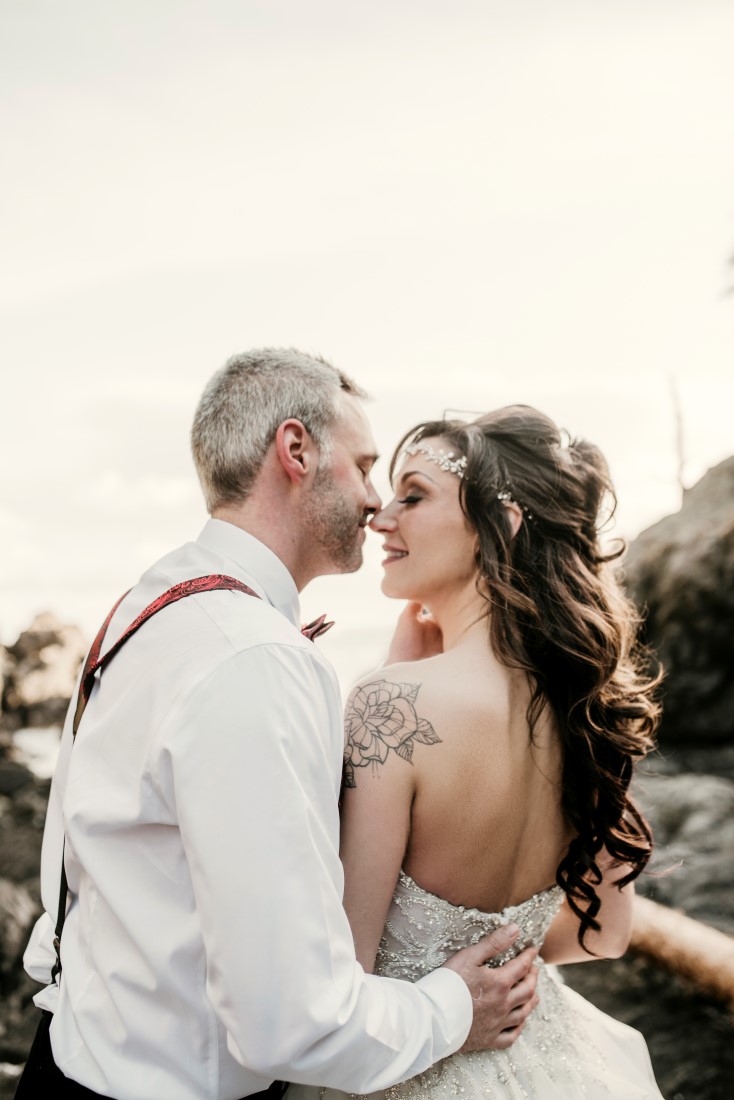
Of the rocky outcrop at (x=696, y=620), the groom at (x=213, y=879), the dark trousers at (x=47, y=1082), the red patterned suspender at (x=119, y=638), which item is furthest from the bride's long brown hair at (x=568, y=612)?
the rocky outcrop at (x=696, y=620)

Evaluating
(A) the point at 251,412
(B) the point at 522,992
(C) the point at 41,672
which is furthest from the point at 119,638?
(C) the point at 41,672

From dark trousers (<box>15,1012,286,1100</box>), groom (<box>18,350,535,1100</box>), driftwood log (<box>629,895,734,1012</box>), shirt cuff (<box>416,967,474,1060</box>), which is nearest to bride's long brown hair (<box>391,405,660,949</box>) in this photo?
shirt cuff (<box>416,967,474,1060</box>)

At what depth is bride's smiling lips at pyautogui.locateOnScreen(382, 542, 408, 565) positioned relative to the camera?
318 cm

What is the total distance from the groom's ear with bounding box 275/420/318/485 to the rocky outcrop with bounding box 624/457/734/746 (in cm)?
834

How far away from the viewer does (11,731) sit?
2481 centimetres

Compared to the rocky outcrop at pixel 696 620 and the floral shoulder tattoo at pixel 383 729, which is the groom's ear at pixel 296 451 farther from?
the rocky outcrop at pixel 696 620

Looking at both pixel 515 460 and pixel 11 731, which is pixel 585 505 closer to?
pixel 515 460

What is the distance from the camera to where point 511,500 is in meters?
3.04

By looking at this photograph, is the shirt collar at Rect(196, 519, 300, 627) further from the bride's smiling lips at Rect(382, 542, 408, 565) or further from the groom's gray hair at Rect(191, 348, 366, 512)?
the bride's smiling lips at Rect(382, 542, 408, 565)

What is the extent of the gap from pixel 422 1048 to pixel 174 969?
1.84 ft

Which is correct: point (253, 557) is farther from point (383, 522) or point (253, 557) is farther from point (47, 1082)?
point (47, 1082)

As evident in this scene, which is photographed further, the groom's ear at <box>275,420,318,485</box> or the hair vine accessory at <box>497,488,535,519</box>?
the hair vine accessory at <box>497,488,535,519</box>

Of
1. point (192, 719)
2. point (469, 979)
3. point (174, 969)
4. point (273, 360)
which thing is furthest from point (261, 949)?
point (273, 360)

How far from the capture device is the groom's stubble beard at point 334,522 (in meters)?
2.60
